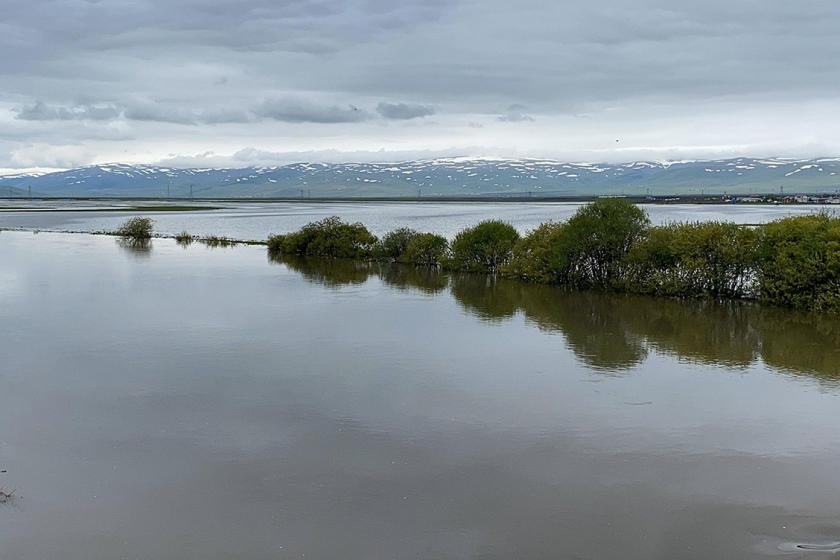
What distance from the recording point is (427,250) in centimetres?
5672

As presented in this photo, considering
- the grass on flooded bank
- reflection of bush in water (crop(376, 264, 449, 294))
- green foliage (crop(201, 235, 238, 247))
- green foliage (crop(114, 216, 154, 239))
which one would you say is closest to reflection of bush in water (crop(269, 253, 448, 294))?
reflection of bush in water (crop(376, 264, 449, 294))

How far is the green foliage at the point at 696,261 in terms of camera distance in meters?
40.2

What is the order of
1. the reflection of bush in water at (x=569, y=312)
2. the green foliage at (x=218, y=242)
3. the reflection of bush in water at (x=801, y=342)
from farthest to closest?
the green foliage at (x=218, y=242) < the reflection of bush in water at (x=569, y=312) < the reflection of bush in water at (x=801, y=342)

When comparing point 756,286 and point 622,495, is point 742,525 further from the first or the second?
point 756,286

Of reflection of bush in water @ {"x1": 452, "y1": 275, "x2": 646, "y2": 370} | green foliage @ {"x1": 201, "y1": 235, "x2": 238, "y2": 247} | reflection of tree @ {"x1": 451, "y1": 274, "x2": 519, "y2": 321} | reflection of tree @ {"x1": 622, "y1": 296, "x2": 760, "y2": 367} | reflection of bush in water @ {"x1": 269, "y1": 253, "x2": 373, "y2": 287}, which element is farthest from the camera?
green foliage @ {"x1": 201, "y1": 235, "x2": 238, "y2": 247}

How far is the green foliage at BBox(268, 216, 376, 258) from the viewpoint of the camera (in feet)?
209

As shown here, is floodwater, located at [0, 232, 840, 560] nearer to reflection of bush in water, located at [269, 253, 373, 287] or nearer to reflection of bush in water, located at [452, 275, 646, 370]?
reflection of bush in water, located at [452, 275, 646, 370]

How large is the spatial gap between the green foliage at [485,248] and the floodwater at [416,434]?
1562 cm

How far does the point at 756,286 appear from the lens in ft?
131

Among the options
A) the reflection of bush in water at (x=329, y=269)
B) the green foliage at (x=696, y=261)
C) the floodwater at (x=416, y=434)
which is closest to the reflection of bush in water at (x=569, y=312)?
the floodwater at (x=416, y=434)

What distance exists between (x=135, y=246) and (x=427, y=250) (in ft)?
101

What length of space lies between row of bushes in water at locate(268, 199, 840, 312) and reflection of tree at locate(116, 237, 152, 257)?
86.0ft

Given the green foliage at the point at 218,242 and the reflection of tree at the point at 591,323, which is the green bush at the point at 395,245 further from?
the green foliage at the point at 218,242

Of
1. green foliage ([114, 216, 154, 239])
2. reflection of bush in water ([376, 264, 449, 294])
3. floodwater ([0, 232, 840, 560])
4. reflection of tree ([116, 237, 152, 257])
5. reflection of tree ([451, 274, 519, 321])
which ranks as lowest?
floodwater ([0, 232, 840, 560])
